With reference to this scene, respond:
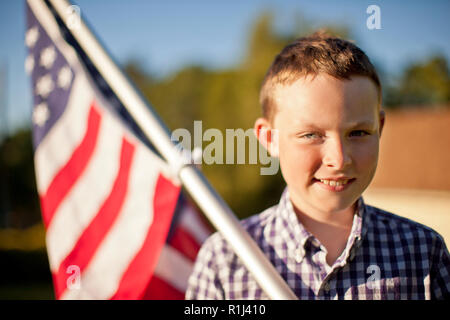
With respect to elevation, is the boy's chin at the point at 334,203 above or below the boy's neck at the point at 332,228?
above

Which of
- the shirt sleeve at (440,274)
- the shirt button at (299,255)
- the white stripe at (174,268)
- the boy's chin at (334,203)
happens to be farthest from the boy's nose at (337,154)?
the white stripe at (174,268)

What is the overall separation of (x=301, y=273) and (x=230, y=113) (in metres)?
23.7

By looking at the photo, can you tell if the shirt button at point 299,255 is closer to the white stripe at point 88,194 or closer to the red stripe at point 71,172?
the white stripe at point 88,194

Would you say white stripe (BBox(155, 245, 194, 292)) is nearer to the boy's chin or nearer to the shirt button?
the shirt button

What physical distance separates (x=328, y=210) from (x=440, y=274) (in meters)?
0.48

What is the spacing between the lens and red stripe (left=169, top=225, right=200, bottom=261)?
7.33 ft

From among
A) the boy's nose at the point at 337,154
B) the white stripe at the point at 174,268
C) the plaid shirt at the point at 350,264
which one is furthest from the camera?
the white stripe at the point at 174,268

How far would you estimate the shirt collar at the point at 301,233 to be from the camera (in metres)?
1.60

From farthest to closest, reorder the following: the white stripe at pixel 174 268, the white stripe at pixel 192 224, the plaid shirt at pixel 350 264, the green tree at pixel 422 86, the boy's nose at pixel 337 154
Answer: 1. the green tree at pixel 422 86
2. the white stripe at pixel 192 224
3. the white stripe at pixel 174 268
4. the plaid shirt at pixel 350 264
5. the boy's nose at pixel 337 154

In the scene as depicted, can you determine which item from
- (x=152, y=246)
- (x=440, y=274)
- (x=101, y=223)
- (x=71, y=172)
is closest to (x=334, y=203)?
(x=440, y=274)

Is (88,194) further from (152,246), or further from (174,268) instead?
(174,268)

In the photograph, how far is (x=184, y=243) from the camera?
7.43ft
